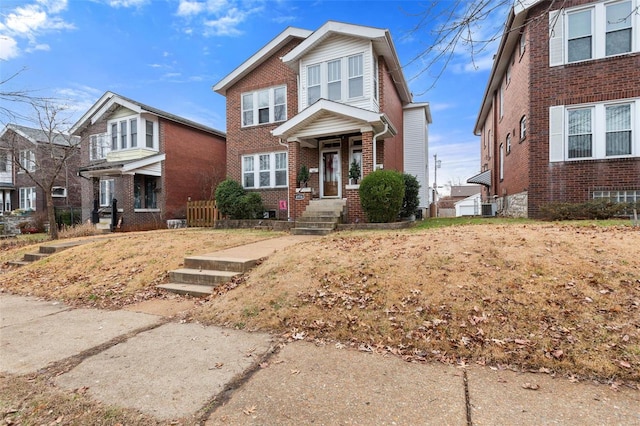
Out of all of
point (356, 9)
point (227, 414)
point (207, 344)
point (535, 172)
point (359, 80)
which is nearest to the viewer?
point (227, 414)

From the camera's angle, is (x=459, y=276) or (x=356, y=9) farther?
(x=356, y=9)

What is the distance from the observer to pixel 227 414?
242 centimetres

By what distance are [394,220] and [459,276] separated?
6360 mm

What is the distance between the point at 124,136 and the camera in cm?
1870

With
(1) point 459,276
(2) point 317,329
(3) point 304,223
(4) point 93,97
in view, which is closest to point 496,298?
(1) point 459,276

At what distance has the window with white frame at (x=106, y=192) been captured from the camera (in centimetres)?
1988

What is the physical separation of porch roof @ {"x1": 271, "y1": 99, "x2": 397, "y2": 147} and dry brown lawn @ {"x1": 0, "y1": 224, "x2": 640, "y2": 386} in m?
5.83

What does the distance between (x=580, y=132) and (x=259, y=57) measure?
13.7 m

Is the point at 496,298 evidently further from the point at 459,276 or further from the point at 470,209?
the point at 470,209

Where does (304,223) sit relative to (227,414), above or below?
above

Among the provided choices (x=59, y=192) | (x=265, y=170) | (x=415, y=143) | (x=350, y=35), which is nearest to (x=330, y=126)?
(x=350, y=35)

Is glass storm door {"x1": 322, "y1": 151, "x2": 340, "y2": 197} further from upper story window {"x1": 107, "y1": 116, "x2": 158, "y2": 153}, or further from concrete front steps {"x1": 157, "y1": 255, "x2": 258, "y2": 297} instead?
upper story window {"x1": 107, "y1": 116, "x2": 158, "y2": 153}

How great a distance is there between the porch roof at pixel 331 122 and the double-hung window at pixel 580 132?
610cm

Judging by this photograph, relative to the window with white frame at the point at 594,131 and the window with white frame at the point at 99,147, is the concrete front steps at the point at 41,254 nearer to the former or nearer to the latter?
the window with white frame at the point at 99,147
